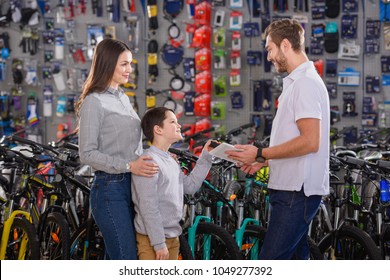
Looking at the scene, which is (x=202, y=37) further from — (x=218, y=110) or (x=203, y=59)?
(x=218, y=110)

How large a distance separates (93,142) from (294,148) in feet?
2.98

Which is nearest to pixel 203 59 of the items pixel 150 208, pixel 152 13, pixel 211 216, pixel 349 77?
pixel 152 13

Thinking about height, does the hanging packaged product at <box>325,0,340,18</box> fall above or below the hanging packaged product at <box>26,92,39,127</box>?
above

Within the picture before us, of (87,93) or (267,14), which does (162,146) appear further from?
(267,14)

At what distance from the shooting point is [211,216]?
4973 millimetres

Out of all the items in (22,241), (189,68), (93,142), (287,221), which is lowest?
(22,241)

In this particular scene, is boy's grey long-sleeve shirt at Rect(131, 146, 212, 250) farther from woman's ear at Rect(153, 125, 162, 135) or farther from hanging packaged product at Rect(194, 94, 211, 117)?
hanging packaged product at Rect(194, 94, 211, 117)

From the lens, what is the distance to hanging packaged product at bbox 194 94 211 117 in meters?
8.97

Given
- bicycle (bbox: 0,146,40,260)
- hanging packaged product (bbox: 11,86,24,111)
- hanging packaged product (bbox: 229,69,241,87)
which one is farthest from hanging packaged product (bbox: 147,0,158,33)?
bicycle (bbox: 0,146,40,260)

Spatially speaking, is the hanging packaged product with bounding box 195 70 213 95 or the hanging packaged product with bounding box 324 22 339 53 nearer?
the hanging packaged product with bounding box 324 22 339 53

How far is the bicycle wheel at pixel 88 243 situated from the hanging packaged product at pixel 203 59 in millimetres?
4729

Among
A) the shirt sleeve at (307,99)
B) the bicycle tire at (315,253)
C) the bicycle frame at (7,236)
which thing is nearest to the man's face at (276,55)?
the shirt sleeve at (307,99)

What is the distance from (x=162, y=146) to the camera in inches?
141

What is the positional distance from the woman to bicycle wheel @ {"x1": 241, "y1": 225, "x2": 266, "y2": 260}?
1.23m
